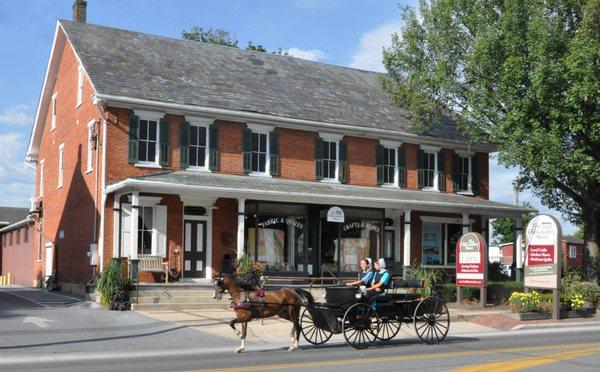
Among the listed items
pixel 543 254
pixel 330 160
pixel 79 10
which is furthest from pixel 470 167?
pixel 79 10

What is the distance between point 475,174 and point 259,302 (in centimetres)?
2198

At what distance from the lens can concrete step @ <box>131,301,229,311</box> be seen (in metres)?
22.4

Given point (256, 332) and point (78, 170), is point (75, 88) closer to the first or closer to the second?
point (78, 170)

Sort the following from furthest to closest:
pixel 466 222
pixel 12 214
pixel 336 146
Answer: pixel 12 214
pixel 466 222
pixel 336 146

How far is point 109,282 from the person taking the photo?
22812mm

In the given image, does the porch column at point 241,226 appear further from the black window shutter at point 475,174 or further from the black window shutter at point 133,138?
the black window shutter at point 475,174

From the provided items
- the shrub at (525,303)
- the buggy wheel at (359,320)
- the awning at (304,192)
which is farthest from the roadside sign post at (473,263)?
the buggy wheel at (359,320)

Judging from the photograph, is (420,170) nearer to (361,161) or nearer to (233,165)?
(361,161)

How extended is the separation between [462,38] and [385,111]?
573cm

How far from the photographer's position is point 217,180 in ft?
88.5

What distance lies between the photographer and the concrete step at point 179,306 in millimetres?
22359

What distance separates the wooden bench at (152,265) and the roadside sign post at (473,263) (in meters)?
10.2

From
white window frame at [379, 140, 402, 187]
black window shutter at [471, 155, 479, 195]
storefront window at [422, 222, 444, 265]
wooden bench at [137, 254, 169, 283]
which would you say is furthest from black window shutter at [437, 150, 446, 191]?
wooden bench at [137, 254, 169, 283]

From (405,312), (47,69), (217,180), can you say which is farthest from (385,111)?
(405,312)
